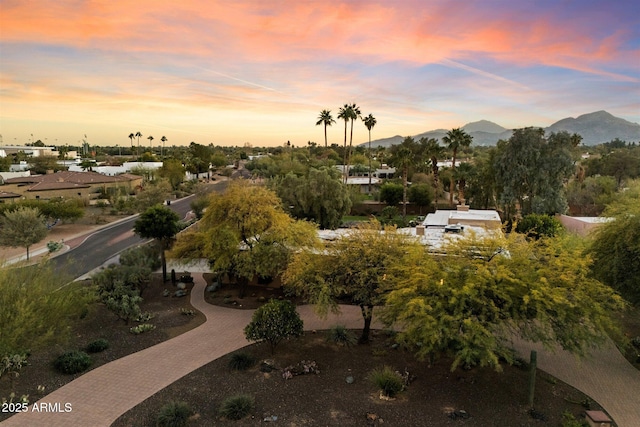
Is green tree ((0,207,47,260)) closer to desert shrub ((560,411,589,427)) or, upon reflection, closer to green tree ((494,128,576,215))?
desert shrub ((560,411,589,427))

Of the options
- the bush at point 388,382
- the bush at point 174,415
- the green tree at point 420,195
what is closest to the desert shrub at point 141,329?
the bush at point 174,415

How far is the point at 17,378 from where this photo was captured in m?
15.4

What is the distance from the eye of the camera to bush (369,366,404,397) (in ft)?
46.4

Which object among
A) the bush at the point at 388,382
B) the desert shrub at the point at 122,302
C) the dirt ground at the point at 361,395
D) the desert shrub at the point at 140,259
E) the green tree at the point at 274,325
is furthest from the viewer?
the desert shrub at the point at 140,259

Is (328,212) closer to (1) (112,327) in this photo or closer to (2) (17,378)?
(1) (112,327)

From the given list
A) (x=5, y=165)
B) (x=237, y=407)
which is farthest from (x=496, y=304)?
(x=5, y=165)

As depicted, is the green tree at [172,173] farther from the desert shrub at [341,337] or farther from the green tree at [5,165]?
the desert shrub at [341,337]

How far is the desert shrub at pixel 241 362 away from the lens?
642 inches

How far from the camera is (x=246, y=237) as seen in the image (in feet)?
81.1

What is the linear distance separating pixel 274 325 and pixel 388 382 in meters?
5.35

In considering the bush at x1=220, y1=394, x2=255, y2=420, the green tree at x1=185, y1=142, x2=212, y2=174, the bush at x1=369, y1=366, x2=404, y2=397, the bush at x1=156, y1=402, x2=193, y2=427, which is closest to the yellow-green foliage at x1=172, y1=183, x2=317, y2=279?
the bush at x1=220, y1=394, x2=255, y2=420

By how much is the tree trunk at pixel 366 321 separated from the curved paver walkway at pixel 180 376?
216 centimetres

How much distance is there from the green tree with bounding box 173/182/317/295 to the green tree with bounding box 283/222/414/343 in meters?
4.18

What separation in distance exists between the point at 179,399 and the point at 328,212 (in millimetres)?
28240
